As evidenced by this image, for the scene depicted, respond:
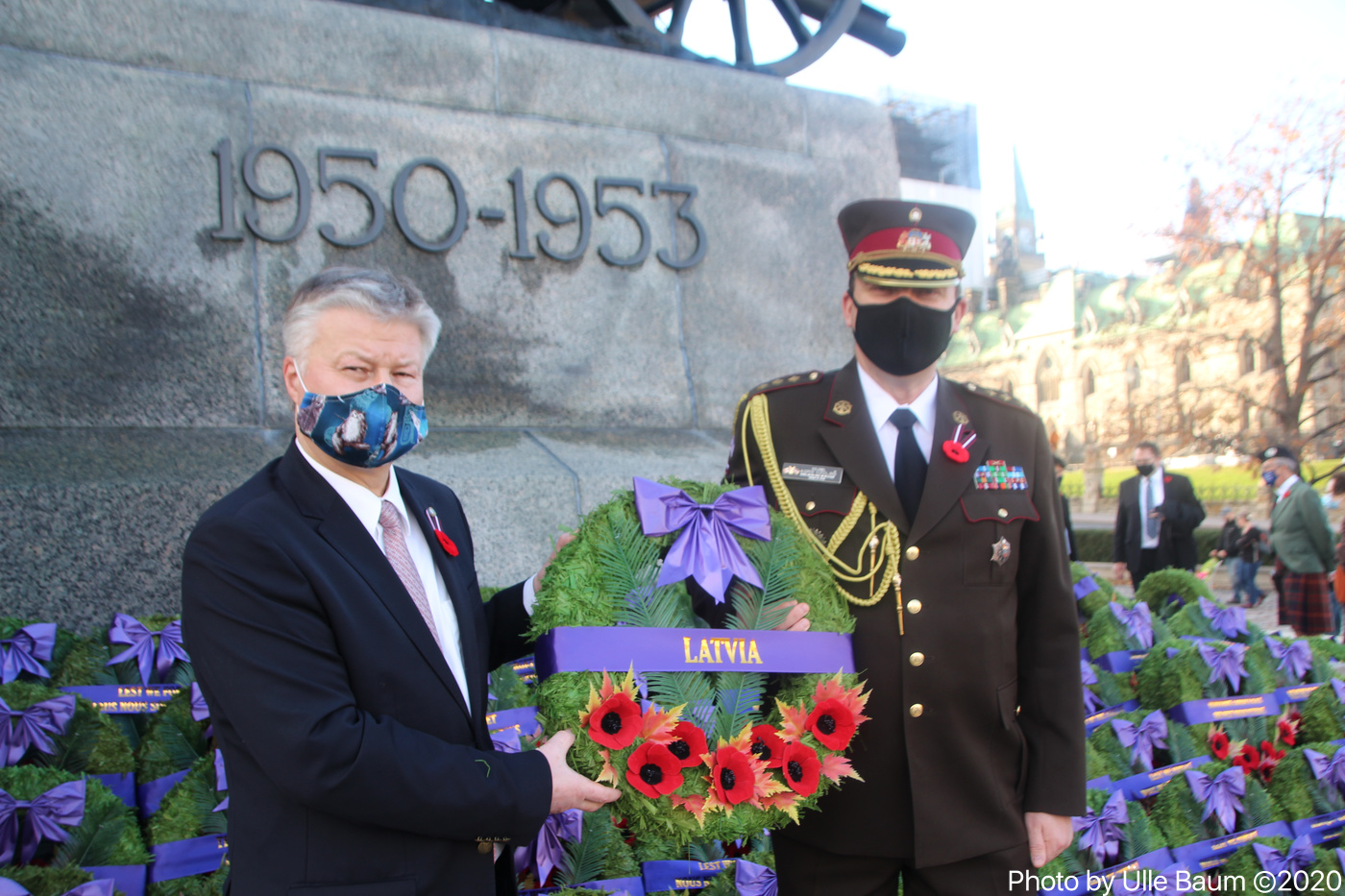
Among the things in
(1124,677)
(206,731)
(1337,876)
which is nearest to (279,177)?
(206,731)

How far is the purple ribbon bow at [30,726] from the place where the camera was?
8.34ft

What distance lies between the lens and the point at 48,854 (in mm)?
2361

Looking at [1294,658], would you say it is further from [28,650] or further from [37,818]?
[28,650]

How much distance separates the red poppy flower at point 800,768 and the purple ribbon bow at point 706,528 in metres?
0.29

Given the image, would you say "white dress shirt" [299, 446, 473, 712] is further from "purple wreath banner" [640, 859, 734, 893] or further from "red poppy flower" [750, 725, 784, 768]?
"purple wreath banner" [640, 859, 734, 893]

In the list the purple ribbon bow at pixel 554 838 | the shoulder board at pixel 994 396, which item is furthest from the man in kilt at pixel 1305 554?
the purple ribbon bow at pixel 554 838

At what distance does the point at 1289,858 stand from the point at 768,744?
2.37 meters

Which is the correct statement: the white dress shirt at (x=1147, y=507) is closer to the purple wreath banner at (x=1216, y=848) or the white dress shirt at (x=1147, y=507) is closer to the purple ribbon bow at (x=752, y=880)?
the purple wreath banner at (x=1216, y=848)

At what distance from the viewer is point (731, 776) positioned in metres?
1.65

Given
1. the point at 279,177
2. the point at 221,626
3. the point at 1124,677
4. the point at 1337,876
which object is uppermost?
the point at 279,177

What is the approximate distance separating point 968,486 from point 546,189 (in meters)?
3.10

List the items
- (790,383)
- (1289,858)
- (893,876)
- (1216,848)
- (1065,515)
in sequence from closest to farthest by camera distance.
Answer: (893,876) < (790,383) < (1289,858) < (1216,848) < (1065,515)

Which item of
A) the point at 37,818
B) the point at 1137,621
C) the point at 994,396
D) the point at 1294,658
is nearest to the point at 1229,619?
the point at 1294,658

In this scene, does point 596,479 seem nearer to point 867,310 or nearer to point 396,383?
point 867,310
